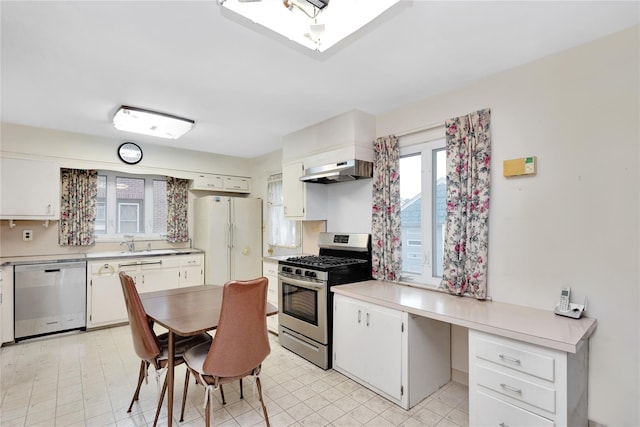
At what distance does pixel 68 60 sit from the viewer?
2.18m

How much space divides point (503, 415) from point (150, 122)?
3886mm

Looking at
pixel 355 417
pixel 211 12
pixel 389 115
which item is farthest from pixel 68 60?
pixel 355 417

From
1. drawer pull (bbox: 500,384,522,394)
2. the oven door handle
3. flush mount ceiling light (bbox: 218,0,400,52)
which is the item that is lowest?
drawer pull (bbox: 500,384,522,394)

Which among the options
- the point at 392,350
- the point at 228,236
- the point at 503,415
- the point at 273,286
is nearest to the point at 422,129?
the point at 392,350

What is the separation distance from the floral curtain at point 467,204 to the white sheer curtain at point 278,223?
2412 millimetres

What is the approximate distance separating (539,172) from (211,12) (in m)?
2.33

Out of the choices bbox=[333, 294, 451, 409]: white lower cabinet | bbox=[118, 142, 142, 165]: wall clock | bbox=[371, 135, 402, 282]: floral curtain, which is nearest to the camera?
bbox=[333, 294, 451, 409]: white lower cabinet

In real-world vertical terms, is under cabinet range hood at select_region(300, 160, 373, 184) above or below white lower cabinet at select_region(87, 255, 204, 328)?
above

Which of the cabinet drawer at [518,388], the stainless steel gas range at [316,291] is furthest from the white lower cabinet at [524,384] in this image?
the stainless steel gas range at [316,291]

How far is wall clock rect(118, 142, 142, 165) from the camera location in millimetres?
4297

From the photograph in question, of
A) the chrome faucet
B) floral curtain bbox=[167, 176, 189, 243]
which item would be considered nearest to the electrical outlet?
the chrome faucet

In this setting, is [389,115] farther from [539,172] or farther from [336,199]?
[539,172]

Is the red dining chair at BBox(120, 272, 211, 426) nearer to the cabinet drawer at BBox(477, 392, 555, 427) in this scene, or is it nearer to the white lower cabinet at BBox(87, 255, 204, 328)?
the cabinet drawer at BBox(477, 392, 555, 427)

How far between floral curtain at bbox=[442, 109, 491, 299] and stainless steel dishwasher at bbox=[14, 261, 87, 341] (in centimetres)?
420
